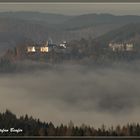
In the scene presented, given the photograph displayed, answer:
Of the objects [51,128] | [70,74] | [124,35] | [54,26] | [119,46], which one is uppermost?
[54,26]

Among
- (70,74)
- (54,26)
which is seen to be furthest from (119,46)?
(54,26)

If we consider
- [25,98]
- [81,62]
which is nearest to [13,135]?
[25,98]

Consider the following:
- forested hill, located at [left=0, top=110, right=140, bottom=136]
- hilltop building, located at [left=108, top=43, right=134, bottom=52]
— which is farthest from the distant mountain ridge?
forested hill, located at [left=0, top=110, right=140, bottom=136]

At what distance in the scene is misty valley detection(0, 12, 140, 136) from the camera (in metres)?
3.78

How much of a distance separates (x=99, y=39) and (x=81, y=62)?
0.28m

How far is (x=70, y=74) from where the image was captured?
382cm

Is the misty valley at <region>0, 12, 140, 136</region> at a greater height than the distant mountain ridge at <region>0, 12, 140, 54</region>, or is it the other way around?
the distant mountain ridge at <region>0, 12, 140, 54</region>

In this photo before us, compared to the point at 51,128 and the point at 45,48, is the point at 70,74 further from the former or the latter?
the point at 51,128

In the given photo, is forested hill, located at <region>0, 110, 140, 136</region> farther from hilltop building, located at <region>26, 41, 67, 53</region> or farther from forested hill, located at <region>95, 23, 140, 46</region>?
forested hill, located at <region>95, 23, 140, 46</region>

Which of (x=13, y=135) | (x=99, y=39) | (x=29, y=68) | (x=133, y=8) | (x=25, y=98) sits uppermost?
(x=133, y=8)

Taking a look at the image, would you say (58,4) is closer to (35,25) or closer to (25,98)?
(35,25)

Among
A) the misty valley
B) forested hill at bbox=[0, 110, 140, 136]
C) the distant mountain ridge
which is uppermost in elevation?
the distant mountain ridge

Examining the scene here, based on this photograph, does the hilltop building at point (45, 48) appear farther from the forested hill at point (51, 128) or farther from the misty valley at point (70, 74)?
the forested hill at point (51, 128)

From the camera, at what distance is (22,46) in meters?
3.86
